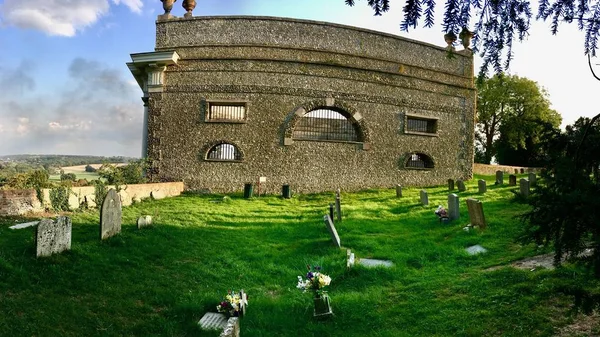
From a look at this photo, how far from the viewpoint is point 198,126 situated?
56.1ft

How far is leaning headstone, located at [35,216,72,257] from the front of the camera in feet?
19.9

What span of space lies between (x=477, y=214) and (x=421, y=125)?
1184 cm

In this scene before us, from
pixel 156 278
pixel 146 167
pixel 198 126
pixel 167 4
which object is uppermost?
pixel 167 4

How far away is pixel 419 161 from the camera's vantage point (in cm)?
2014

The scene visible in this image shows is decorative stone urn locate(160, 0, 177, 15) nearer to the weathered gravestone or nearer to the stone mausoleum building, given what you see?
the stone mausoleum building

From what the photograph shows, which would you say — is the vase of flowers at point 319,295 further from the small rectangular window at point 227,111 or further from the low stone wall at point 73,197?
the small rectangular window at point 227,111

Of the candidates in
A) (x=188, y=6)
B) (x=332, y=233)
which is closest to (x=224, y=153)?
(x=188, y=6)

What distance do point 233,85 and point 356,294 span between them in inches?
522

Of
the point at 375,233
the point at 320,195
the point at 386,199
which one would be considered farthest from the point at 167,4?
the point at 375,233

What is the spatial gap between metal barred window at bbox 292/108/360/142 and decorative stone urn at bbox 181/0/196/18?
723cm

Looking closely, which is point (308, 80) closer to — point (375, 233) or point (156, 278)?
point (375, 233)

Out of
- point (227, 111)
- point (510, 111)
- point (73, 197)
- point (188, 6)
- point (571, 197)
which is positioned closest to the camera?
point (571, 197)

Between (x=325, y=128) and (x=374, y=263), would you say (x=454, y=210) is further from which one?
(x=325, y=128)

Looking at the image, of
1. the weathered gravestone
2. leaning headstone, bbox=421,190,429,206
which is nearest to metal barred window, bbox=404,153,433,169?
leaning headstone, bbox=421,190,429,206
